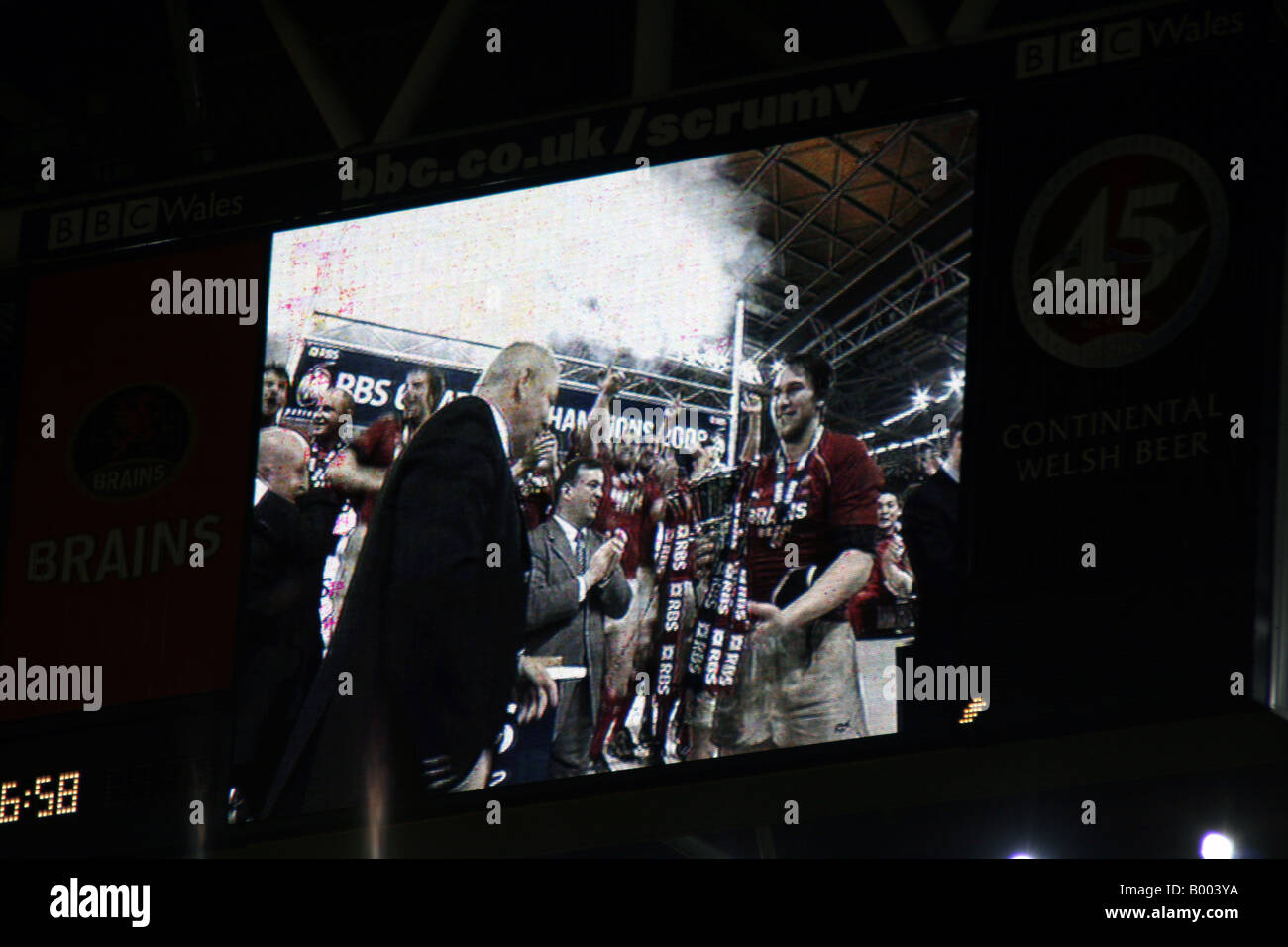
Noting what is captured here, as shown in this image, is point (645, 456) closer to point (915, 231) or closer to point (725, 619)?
point (725, 619)

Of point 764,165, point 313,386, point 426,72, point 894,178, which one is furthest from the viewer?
point 426,72

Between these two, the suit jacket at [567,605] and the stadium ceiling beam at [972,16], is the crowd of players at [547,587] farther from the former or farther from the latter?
the stadium ceiling beam at [972,16]

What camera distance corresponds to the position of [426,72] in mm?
8773

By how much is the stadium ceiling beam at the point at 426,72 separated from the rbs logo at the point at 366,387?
1.11 meters

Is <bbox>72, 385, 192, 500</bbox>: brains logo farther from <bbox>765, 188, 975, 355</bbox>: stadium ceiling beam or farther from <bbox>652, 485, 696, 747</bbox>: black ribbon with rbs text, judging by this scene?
<bbox>765, 188, 975, 355</bbox>: stadium ceiling beam

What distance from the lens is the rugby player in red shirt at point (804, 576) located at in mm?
6602

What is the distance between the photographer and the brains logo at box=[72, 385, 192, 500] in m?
8.03

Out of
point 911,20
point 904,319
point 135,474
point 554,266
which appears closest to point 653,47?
point 911,20

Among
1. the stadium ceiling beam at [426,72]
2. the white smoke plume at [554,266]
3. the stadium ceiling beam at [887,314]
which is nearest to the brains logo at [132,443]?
the white smoke plume at [554,266]

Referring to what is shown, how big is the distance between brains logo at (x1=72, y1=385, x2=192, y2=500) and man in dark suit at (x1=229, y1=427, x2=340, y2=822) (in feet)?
1.25

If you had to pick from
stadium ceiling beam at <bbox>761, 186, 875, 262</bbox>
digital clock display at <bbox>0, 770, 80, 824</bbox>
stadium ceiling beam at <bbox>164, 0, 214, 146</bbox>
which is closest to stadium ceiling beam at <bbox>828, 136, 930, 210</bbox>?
stadium ceiling beam at <bbox>761, 186, 875, 262</bbox>

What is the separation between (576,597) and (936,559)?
1252 mm
